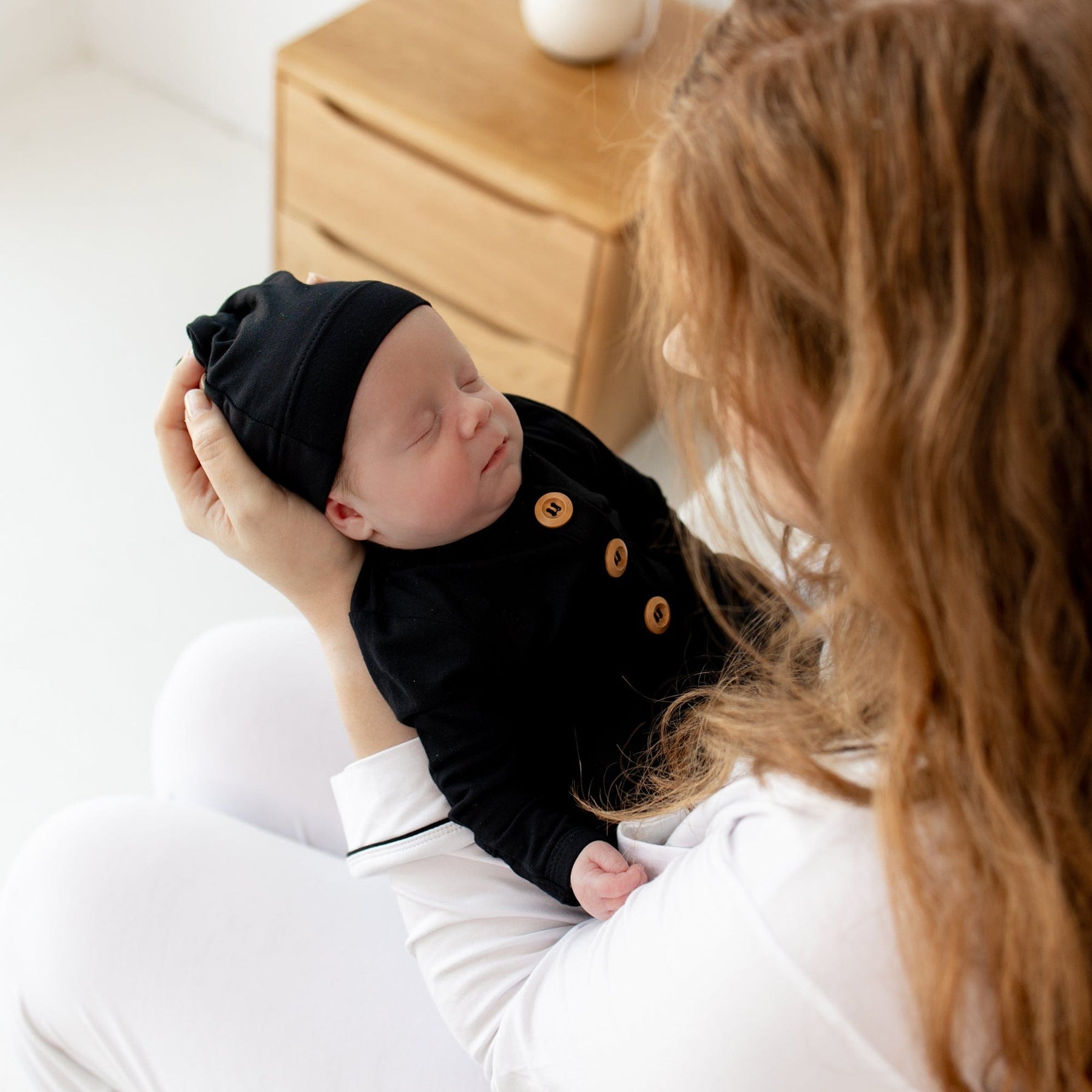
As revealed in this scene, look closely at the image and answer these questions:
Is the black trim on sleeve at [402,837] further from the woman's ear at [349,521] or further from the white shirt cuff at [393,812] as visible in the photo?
the woman's ear at [349,521]

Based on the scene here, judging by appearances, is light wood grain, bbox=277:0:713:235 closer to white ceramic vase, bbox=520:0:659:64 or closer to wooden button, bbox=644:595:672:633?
white ceramic vase, bbox=520:0:659:64

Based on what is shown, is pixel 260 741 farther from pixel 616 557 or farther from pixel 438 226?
pixel 438 226

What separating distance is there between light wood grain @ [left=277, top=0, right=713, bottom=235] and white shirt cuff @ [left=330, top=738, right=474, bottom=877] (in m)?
0.79

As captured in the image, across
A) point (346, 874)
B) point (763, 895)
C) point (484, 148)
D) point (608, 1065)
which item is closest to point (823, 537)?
point (763, 895)

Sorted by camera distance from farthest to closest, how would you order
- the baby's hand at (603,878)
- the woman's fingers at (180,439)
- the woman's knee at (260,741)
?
the woman's knee at (260,741), the woman's fingers at (180,439), the baby's hand at (603,878)

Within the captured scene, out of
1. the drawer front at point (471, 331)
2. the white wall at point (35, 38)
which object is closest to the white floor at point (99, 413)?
the white wall at point (35, 38)

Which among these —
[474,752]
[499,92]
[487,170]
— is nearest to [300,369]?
[474,752]

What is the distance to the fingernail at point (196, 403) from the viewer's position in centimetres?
79

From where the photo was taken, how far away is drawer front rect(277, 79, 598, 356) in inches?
56.0

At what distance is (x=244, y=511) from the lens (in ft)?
2.59

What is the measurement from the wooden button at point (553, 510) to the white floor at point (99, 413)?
686 mm

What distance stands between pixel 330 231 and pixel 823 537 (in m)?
1.30

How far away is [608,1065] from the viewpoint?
599 mm

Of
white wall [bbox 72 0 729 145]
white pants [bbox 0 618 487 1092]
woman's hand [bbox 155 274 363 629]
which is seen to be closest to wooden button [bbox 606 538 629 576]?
woman's hand [bbox 155 274 363 629]
